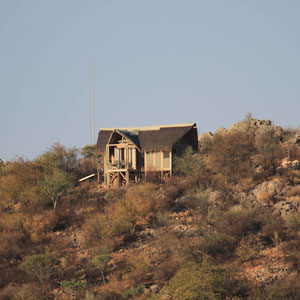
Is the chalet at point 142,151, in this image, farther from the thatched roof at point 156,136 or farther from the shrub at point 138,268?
the shrub at point 138,268

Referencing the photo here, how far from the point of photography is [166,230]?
38469 millimetres

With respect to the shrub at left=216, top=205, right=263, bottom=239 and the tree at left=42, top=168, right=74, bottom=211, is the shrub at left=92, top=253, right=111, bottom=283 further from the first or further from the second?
the tree at left=42, top=168, right=74, bottom=211

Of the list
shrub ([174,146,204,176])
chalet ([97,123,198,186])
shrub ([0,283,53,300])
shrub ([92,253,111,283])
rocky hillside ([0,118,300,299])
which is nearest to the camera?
rocky hillside ([0,118,300,299])

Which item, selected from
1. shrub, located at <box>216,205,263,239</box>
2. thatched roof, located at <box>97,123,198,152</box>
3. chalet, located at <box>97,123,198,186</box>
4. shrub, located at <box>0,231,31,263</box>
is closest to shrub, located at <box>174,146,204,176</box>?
chalet, located at <box>97,123,198,186</box>

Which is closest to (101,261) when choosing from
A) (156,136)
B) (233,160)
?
(233,160)

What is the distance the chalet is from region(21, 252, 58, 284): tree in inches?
637

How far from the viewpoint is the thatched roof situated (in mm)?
51250

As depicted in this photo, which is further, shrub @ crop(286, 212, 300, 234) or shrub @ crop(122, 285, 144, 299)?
shrub @ crop(286, 212, 300, 234)

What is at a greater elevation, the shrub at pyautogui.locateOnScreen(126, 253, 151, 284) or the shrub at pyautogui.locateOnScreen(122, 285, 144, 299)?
the shrub at pyautogui.locateOnScreen(126, 253, 151, 284)

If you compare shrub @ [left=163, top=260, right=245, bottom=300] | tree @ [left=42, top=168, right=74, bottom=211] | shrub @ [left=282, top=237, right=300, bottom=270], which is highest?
tree @ [left=42, top=168, right=74, bottom=211]

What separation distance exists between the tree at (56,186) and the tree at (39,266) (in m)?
10.2

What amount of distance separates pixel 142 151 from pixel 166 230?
1453 cm

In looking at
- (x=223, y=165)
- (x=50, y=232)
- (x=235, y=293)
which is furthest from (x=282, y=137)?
(x=235, y=293)

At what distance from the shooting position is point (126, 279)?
3425 cm
